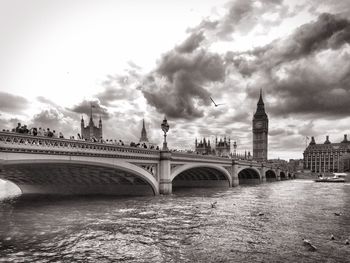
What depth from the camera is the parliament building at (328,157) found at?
178 m

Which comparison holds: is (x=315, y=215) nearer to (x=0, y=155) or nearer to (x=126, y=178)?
(x=126, y=178)

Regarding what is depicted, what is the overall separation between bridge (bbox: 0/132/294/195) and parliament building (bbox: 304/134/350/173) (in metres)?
142

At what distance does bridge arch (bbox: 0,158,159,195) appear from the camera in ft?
103

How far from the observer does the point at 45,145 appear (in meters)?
23.2

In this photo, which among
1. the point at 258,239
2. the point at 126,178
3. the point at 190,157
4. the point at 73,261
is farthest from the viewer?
the point at 190,157

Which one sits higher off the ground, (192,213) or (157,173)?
(157,173)

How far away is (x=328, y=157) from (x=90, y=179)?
178 metres

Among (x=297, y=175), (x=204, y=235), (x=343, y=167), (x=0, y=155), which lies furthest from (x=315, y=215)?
(x=343, y=167)

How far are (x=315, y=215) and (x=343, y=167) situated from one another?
17144 cm

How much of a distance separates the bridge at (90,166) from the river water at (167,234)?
14.0ft

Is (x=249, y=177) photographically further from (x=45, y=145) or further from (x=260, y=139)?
(x=260, y=139)

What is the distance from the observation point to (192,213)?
27.0 metres

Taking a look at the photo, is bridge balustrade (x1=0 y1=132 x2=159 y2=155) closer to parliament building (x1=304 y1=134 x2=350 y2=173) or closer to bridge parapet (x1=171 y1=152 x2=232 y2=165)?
bridge parapet (x1=171 y1=152 x2=232 y2=165)

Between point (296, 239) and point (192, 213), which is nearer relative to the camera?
point (296, 239)
